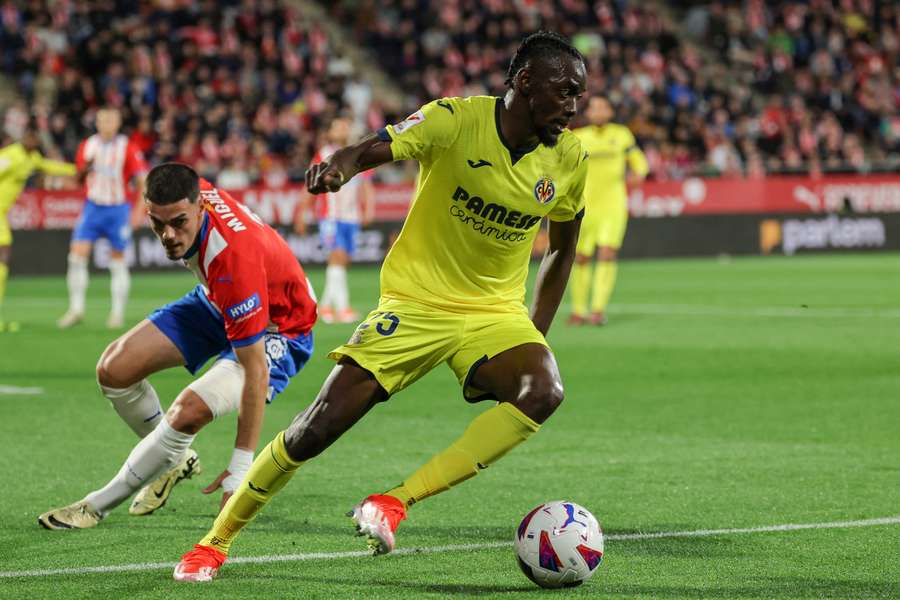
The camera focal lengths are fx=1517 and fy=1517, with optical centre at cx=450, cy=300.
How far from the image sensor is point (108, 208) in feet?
54.7

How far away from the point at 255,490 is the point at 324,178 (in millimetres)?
1254

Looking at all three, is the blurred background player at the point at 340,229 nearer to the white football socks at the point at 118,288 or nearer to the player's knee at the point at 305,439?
the white football socks at the point at 118,288

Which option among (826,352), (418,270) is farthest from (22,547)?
(826,352)

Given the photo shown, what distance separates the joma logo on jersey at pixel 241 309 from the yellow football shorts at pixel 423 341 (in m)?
0.59

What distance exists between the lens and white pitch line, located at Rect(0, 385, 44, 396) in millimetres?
11312

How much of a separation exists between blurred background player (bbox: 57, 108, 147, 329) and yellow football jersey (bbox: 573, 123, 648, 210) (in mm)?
4923

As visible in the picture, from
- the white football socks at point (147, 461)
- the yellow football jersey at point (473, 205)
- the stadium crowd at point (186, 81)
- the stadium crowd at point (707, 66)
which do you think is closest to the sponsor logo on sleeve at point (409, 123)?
the yellow football jersey at point (473, 205)

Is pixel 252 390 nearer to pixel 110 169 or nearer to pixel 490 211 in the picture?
pixel 490 211

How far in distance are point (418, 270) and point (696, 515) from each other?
70.0 inches

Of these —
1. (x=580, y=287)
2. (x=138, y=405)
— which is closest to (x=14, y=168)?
(x=580, y=287)

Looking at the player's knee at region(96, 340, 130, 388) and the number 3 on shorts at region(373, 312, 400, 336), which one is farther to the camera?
the player's knee at region(96, 340, 130, 388)

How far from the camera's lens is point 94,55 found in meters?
26.9

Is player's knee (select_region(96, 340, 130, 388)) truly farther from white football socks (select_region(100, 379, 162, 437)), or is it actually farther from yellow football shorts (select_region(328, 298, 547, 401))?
yellow football shorts (select_region(328, 298, 547, 401))

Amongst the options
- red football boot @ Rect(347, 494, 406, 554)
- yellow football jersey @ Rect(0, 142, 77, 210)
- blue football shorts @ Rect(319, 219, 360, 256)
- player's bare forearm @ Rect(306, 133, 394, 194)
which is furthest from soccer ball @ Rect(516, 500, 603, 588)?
yellow football jersey @ Rect(0, 142, 77, 210)
